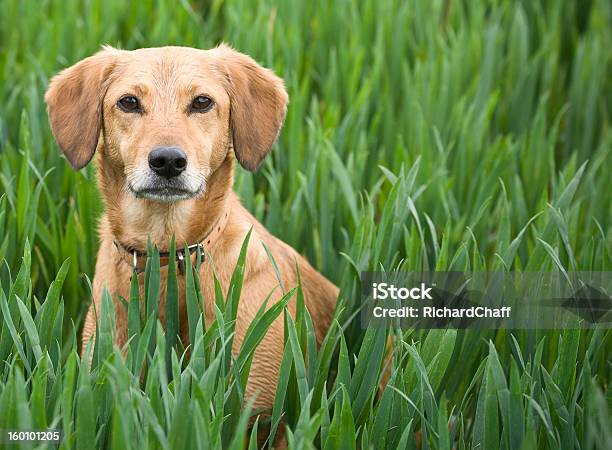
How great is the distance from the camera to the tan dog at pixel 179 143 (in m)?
2.62

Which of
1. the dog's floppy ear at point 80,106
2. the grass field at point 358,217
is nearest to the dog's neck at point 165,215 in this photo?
the dog's floppy ear at point 80,106

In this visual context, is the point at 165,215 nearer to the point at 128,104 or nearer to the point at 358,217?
the point at 128,104

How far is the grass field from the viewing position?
2.25 meters

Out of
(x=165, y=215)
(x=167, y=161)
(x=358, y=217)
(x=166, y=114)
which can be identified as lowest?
(x=358, y=217)

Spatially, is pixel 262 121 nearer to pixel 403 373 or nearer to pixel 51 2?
pixel 403 373

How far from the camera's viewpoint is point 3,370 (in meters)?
2.53

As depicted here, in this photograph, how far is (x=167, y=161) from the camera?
253 centimetres

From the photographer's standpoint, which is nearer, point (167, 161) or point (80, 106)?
point (167, 161)

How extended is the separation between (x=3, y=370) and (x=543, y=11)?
4.42 metres

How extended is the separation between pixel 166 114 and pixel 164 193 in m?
0.21

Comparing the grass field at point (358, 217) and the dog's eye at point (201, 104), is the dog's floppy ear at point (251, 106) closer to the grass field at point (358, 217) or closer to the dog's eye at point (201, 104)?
the dog's eye at point (201, 104)

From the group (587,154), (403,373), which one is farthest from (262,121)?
(587,154)

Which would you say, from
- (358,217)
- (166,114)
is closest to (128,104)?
(166,114)

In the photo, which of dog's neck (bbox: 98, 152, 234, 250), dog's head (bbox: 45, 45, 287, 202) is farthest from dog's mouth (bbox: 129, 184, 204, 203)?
dog's neck (bbox: 98, 152, 234, 250)
